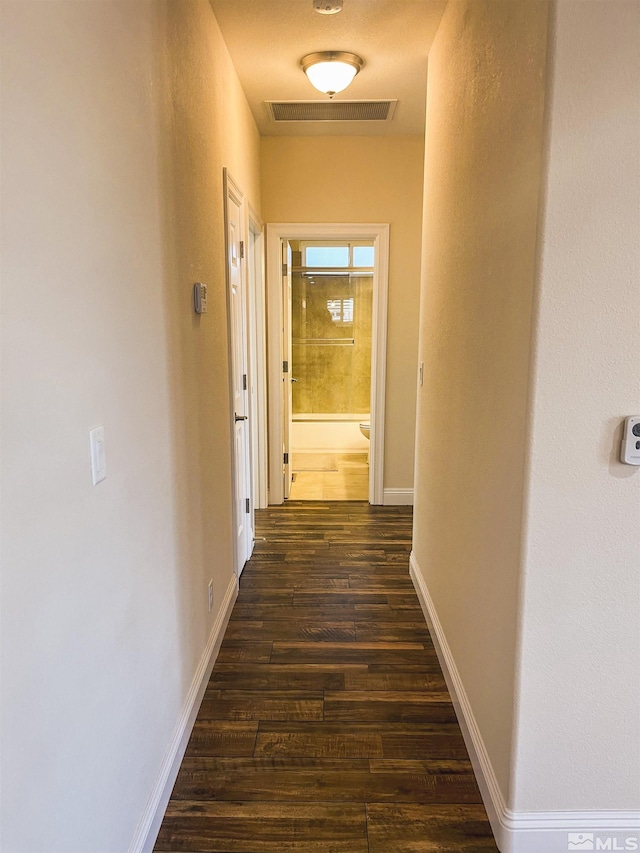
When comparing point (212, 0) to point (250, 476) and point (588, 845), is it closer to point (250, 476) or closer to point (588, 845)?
point (250, 476)

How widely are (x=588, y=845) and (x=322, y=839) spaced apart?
717 mm

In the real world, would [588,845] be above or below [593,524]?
below

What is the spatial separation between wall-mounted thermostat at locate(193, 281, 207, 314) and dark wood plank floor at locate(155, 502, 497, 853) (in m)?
1.46

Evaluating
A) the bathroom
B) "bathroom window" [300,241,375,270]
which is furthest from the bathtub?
"bathroom window" [300,241,375,270]

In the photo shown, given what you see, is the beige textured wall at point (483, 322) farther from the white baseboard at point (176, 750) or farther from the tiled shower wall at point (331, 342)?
the tiled shower wall at point (331, 342)

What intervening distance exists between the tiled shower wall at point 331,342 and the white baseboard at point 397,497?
2.72m

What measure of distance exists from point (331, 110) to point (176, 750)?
135 inches

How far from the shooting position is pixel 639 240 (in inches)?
48.9

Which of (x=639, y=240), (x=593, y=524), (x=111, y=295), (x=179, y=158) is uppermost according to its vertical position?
(x=179, y=158)

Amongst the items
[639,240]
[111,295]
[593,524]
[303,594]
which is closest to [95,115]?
[111,295]

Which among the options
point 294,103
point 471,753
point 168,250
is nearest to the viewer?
point 168,250

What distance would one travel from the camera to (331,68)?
2688 mm

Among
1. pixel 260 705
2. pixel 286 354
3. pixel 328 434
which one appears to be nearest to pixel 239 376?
pixel 286 354

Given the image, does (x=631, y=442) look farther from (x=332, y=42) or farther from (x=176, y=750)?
(x=332, y=42)
